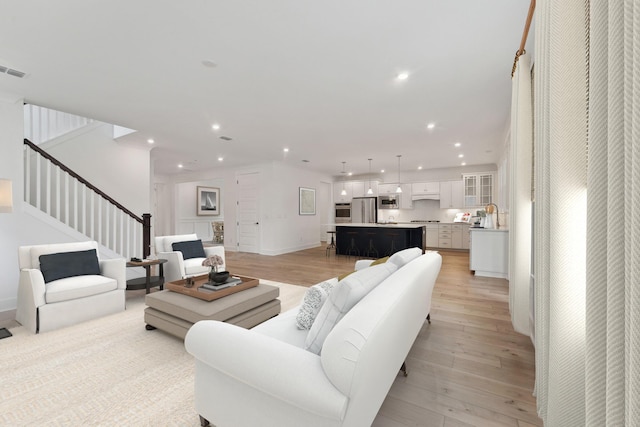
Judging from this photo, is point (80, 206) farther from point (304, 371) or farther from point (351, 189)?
point (351, 189)

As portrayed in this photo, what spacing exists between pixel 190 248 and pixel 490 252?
5187 millimetres

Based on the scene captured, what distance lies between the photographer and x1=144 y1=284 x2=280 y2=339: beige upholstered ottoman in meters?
2.38

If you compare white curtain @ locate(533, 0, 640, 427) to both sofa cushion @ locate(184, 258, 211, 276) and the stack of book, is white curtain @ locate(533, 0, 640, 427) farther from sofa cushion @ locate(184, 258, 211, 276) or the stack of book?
sofa cushion @ locate(184, 258, 211, 276)

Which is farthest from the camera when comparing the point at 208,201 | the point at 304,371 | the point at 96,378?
the point at 208,201

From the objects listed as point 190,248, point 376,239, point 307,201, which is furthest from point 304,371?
point 307,201

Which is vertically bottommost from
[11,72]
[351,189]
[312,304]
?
[312,304]

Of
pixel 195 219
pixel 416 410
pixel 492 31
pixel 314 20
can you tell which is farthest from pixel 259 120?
pixel 195 219

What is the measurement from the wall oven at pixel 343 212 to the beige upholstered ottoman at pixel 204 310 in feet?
24.9

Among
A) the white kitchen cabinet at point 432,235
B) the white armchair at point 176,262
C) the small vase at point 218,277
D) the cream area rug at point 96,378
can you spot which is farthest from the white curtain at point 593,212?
the white kitchen cabinet at point 432,235

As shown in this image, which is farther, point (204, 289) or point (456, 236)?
point (456, 236)

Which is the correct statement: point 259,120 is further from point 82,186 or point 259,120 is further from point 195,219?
point 195,219

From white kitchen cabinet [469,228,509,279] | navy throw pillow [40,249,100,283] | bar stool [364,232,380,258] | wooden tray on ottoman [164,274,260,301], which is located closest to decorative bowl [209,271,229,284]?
wooden tray on ottoman [164,274,260,301]

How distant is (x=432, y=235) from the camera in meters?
8.93

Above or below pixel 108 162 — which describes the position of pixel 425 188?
below
